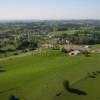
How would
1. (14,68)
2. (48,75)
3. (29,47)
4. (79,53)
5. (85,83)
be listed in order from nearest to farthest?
(85,83) → (48,75) → (14,68) → (79,53) → (29,47)

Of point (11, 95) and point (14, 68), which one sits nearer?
point (11, 95)

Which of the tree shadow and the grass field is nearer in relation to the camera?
the grass field

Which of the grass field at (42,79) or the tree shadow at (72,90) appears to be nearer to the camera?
the grass field at (42,79)

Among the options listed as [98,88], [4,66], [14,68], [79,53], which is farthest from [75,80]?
[79,53]

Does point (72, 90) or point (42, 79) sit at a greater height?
point (72, 90)

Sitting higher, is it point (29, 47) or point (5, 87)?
point (5, 87)

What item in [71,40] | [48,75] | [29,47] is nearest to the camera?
[48,75]

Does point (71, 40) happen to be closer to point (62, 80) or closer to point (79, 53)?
point (79, 53)

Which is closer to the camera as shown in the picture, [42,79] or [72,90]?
[72,90]
